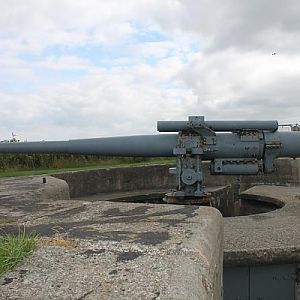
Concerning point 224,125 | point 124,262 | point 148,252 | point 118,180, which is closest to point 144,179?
point 118,180

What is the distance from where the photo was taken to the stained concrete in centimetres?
154

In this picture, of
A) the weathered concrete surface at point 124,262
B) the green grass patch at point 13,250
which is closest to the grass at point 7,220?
the weathered concrete surface at point 124,262

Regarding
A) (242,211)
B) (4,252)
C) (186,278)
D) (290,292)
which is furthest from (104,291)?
(242,211)

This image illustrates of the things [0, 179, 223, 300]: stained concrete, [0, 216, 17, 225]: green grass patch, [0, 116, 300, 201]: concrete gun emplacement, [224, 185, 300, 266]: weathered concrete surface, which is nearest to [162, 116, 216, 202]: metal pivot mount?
[0, 116, 300, 201]: concrete gun emplacement

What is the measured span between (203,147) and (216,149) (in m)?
0.18

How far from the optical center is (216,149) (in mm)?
5066

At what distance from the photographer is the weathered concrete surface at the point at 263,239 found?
10.9 ft

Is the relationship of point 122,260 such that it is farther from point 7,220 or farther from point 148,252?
point 7,220

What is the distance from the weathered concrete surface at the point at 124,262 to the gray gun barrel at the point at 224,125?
2.31 meters

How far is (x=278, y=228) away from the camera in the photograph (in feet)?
13.0

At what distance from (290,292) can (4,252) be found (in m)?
2.64

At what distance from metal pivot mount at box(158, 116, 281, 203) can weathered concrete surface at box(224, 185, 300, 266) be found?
24.8 inches

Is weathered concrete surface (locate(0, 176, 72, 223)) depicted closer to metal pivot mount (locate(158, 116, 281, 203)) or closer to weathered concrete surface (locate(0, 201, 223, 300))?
weathered concrete surface (locate(0, 201, 223, 300))

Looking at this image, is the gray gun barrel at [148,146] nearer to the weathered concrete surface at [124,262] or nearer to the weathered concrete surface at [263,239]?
the weathered concrete surface at [263,239]
